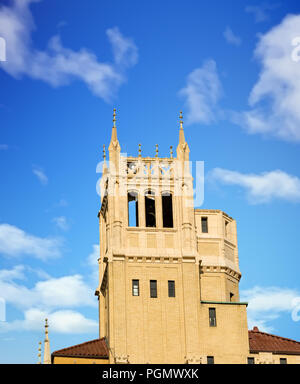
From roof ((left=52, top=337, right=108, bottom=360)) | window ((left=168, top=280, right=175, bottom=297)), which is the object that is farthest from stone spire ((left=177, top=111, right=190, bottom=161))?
roof ((left=52, top=337, right=108, bottom=360))

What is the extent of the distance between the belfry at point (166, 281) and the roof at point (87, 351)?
0.08 metres

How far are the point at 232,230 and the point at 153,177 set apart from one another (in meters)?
10.2

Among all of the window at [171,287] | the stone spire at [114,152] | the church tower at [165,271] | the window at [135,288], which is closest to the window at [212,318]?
the church tower at [165,271]

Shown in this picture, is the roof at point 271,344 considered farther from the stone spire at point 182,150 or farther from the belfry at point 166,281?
the stone spire at point 182,150

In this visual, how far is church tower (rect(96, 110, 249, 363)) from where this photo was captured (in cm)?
→ 8562

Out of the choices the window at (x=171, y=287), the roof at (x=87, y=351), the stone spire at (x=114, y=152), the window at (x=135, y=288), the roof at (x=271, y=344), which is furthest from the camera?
the stone spire at (x=114, y=152)

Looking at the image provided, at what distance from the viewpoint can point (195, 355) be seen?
85.1 m

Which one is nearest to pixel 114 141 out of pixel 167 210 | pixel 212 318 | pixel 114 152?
pixel 114 152

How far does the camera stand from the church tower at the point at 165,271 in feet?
281

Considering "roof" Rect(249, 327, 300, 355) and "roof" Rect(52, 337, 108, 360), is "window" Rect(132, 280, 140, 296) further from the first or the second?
"roof" Rect(249, 327, 300, 355)
